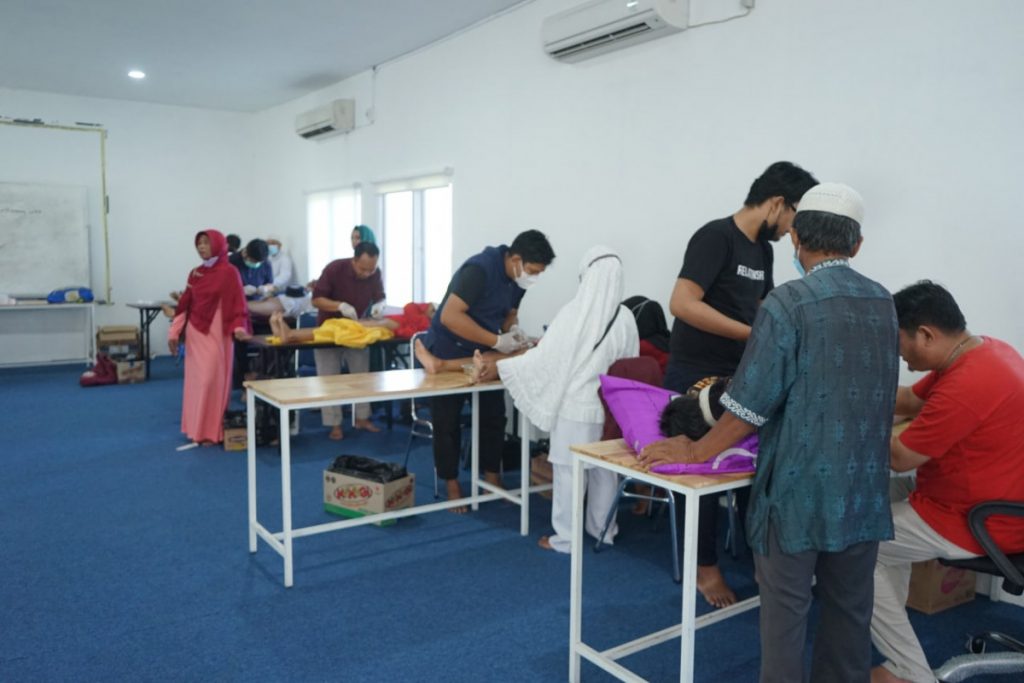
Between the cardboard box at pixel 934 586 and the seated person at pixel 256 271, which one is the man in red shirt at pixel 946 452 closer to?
the cardboard box at pixel 934 586

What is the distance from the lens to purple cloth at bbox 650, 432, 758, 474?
1897 millimetres

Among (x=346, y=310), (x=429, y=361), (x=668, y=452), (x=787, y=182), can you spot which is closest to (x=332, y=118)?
(x=346, y=310)

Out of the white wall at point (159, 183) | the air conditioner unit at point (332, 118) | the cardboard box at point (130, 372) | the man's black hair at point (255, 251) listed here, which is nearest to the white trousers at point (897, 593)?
the man's black hair at point (255, 251)

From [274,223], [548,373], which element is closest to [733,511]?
[548,373]

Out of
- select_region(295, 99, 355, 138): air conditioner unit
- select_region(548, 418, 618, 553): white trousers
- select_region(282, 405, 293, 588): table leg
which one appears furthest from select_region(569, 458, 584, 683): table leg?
select_region(295, 99, 355, 138): air conditioner unit

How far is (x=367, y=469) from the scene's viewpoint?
12.1 feet

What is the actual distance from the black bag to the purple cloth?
6.18 feet

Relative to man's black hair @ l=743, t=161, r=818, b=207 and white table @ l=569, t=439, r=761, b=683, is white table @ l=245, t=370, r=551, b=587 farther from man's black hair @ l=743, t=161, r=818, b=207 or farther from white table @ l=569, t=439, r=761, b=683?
man's black hair @ l=743, t=161, r=818, b=207

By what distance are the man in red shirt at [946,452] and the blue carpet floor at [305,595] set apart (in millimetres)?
497

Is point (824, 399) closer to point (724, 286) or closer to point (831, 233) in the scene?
point (831, 233)

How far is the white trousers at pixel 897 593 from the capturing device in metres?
2.07

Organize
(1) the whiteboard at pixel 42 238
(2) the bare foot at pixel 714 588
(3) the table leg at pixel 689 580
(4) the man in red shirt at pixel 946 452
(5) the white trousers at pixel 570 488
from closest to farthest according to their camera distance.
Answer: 1. (3) the table leg at pixel 689 580
2. (4) the man in red shirt at pixel 946 452
3. (2) the bare foot at pixel 714 588
4. (5) the white trousers at pixel 570 488
5. (1) the whiteboard at pixel 42 238

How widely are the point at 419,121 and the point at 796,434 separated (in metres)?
5.33

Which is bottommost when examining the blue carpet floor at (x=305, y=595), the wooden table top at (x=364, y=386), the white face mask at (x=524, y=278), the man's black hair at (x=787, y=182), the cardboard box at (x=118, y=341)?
the blue carpet floor at (x=305, y=595)
